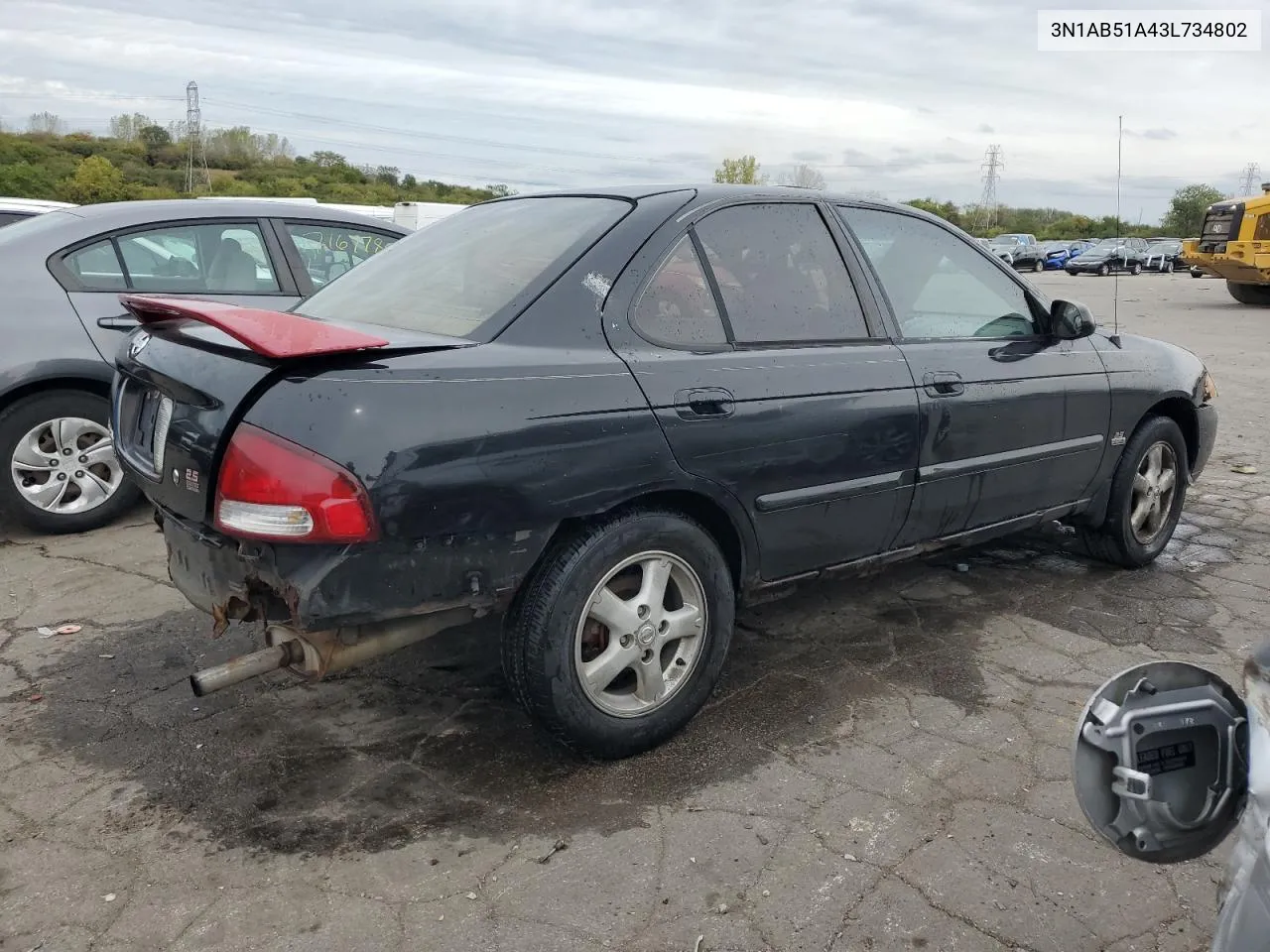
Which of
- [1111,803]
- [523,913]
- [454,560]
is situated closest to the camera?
[1111,803]

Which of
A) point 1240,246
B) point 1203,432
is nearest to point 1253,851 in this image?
point 1203,432

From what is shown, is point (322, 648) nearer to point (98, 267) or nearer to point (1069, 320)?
point (1069, 320)

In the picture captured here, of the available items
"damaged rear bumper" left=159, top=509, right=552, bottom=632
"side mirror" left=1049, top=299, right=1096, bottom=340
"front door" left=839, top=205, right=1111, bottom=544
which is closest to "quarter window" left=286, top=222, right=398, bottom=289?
"front door" left=839, top=205, right=1111, bottom=544

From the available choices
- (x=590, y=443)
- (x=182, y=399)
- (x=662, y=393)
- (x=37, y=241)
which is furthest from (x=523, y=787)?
(x=37, y=241)

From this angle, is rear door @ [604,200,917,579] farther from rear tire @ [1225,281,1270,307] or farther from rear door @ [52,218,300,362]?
rear tire @ [1225,281,1270,307]

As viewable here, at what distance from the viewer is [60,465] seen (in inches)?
199

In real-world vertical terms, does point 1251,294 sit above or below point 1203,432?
above

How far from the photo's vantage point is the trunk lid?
8.27ft

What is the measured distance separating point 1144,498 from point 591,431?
10.5 ft

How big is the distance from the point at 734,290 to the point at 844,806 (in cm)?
156

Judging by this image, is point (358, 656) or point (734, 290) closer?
A: point (358, 656)

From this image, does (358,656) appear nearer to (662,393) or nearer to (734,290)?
(662,393)

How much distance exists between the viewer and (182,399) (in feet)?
8.87

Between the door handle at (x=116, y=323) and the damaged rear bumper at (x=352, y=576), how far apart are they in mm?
2646
